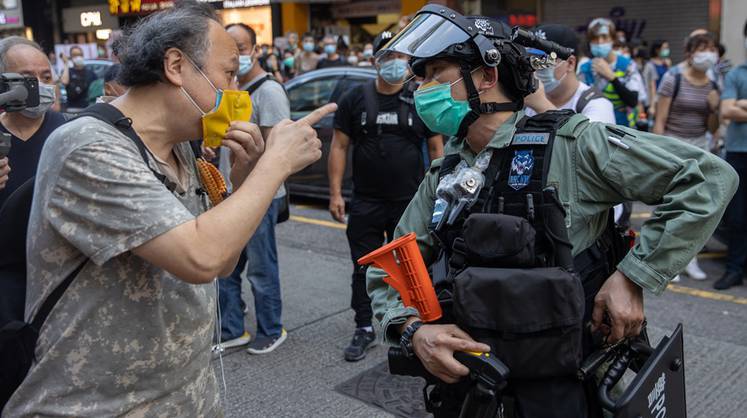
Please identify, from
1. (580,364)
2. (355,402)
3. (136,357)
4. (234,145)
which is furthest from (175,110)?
(355,402)

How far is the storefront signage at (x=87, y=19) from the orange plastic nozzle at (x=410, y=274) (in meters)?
26.9

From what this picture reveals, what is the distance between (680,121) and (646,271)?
5.01 m

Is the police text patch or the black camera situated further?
the black camera

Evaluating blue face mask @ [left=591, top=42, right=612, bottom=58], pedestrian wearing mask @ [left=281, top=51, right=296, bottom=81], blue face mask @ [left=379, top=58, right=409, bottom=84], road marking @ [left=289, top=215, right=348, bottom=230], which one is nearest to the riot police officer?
blue face mask @ [left=379, top=58, right=409, bottom=84]

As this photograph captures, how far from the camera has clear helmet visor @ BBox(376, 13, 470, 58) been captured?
2.14m

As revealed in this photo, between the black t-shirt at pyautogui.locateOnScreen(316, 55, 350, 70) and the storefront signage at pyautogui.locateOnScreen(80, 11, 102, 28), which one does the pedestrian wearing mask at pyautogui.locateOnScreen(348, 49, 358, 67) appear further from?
the storefront signage at pyautogui.locateOnScreen(80, 11, 102, 28)

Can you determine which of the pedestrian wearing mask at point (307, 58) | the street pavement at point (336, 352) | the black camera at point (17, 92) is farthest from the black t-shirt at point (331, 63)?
the black camera at point (17, 92)

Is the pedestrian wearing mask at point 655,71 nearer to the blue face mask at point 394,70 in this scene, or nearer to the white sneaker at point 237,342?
the blue face mask at point 394,70

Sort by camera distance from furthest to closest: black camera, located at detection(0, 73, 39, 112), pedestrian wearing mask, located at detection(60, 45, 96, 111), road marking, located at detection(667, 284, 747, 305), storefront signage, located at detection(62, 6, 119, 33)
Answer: storefront signage, located at detection(62, 6, 119, 33), pedestrian wearing mask, located at detection(60, 45, 96, 111), road marking, located at detection(667, 284, 747, 305), black camera, located at detection(0, 73, 39, 112)

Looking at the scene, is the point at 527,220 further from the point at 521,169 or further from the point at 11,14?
the point at 11,14

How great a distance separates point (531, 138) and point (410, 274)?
529 mm

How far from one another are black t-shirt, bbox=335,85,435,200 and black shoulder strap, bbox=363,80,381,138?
0.05 feet

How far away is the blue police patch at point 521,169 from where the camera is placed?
2031 mm

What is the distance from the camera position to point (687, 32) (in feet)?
52.4
